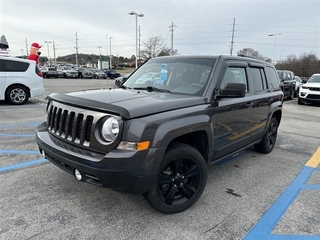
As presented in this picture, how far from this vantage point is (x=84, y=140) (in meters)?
2.54

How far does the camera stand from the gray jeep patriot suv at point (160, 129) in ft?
7.77

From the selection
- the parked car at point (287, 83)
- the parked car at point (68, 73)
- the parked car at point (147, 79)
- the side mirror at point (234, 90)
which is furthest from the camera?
the parked car at point (68, 73)

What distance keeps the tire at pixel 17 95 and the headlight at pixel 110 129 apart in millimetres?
8966

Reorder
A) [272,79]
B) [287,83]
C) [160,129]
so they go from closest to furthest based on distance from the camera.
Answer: [160,129]
[272,79]
[287,83]

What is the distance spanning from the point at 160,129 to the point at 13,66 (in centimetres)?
930

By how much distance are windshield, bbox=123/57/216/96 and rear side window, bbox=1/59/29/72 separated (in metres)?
7.50

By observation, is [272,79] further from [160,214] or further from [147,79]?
[160,214]

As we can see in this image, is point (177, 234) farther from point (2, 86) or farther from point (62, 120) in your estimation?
point (2, 86)

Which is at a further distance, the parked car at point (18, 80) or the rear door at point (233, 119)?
the parked car at point (18, 80)

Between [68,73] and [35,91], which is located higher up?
[68,73]

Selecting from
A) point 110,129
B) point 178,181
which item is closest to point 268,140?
point 178,181

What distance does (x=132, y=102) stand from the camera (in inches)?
104

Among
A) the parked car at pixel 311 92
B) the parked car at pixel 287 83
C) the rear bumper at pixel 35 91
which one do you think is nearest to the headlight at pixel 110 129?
the rear bumper at pixel 35 91

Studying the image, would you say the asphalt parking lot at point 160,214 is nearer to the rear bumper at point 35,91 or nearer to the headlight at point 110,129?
the headlight at point 110,129
